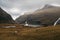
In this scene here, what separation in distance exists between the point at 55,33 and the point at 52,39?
462cm

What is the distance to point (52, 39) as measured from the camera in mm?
43781

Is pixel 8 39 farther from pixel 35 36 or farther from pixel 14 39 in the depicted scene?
pixel 35 36

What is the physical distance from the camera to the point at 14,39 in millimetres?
44656

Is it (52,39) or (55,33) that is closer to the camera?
(52,39)

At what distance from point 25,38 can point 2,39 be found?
5.64 metres

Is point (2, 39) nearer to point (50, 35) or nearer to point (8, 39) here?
point (8, 39)

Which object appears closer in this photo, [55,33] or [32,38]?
[32,38]

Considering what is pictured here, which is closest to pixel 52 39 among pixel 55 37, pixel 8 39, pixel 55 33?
pixel 55 37

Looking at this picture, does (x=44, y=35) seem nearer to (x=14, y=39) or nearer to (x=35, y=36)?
(x=35, y=36)

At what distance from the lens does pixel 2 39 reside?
46.3 m

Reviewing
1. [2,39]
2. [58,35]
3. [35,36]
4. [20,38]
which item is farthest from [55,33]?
[2,39]

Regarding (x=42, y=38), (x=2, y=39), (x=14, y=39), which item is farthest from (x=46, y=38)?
(x=2, y=39)

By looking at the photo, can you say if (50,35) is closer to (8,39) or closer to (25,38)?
(25,38)

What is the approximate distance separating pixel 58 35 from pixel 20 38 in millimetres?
9183
